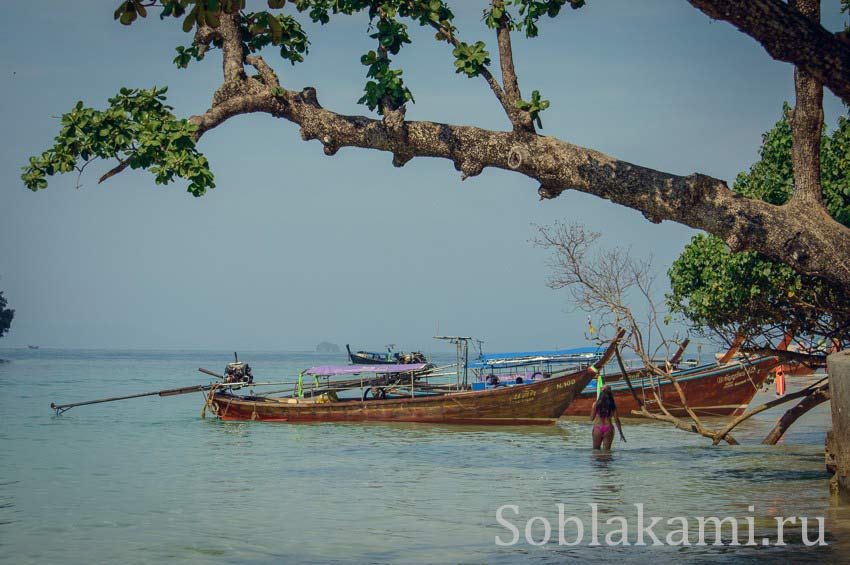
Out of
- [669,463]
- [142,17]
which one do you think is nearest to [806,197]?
[142,17]

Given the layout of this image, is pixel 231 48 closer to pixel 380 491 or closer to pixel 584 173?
pixel 584 173

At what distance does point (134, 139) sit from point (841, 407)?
7.39 meters

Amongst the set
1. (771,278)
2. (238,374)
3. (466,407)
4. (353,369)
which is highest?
(771,278)

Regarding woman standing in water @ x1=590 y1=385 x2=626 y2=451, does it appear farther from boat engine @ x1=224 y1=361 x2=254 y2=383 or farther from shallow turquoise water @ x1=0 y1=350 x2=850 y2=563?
boat engine @ x1=224 y1=361 x2=254 y2=383

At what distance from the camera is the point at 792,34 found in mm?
5738

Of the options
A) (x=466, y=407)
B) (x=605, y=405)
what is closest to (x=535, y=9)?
(x=605, y=405)

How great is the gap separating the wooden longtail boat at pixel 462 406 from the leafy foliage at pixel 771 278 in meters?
10.9

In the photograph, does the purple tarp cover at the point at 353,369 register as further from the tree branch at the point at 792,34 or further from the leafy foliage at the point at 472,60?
the tree branch at the point at 792,34

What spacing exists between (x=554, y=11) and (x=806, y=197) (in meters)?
3.28

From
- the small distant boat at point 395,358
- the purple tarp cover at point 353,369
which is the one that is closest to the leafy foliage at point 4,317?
the small distant boat at point 395,358

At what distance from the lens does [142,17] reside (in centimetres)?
511

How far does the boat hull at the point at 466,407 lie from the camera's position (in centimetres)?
2634

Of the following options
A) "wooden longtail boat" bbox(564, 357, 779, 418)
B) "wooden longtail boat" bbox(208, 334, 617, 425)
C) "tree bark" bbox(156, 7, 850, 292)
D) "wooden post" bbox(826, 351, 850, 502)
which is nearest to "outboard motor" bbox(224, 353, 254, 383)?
"wooden longtail boat" bbox(208, 334, 617, 425)

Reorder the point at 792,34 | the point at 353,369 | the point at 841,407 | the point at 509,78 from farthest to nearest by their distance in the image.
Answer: the point at 353,369 → the point at 841,407 → the point at 509,78 → the point at 792,34
